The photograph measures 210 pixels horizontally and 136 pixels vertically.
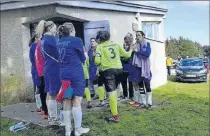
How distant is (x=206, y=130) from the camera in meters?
8.02

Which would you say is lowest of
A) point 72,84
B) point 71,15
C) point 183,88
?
point 183,88

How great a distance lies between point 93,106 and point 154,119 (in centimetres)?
190

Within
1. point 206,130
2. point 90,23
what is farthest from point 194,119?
Result: point 90,23

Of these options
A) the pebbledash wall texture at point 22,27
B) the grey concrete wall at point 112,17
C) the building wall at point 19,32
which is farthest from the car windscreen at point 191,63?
the building wall at point 19,32

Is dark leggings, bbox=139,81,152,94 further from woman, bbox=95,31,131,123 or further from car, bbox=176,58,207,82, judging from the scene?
car, bbox=176,58,207,82

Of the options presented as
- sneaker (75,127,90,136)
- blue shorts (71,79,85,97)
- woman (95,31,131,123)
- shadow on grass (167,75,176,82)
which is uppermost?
woman (95,31,131,123)

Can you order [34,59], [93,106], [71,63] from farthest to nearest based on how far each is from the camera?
[93,106] < [34,59] < [71,63]

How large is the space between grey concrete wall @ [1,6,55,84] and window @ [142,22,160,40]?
658cm

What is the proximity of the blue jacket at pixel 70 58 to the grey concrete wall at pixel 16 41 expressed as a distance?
6.03 metres

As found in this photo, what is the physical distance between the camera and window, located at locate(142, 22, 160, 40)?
57.1 feet

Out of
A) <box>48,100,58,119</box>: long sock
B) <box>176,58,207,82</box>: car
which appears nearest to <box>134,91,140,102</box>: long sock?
<box>48,100,58,119</box>: long sock

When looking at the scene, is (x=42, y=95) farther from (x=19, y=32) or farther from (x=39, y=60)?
(x=19, y=32)

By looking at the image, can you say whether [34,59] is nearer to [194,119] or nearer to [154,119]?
[154,119]

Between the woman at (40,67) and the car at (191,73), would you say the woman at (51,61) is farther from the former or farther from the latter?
the car at (191,73)
